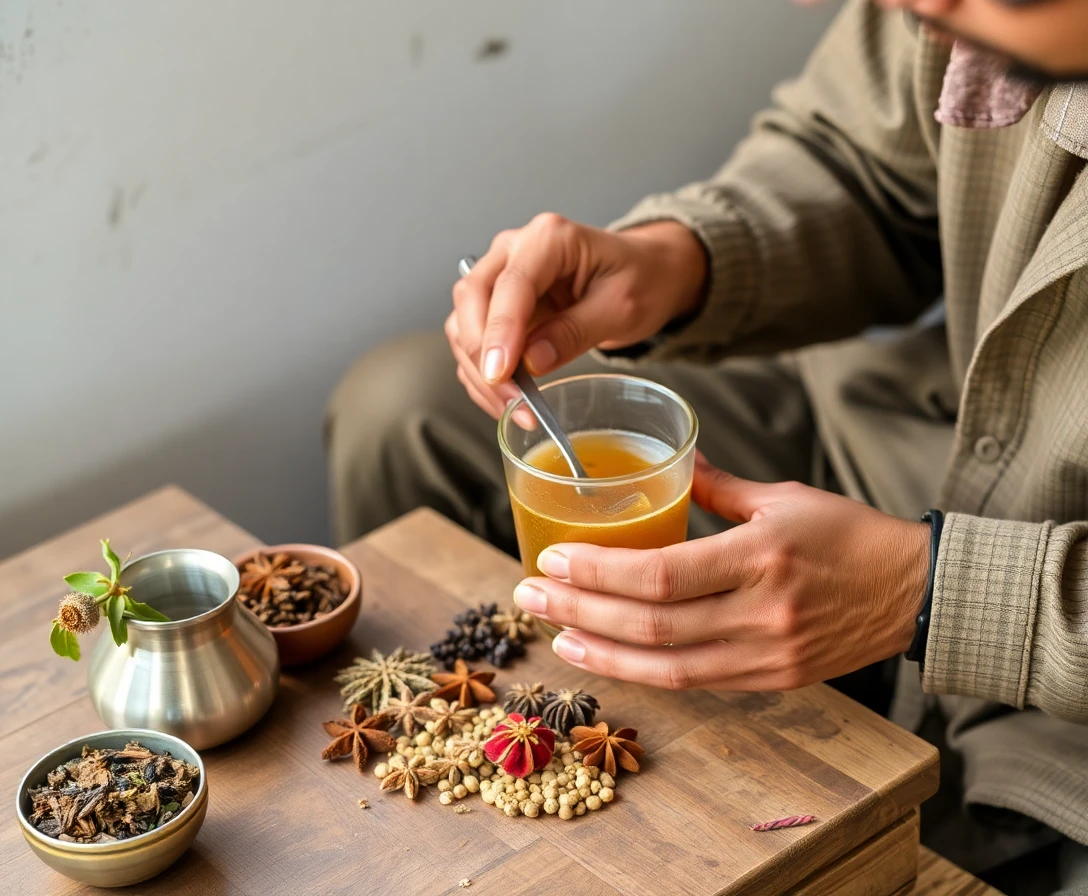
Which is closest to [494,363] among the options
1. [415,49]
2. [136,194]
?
[136,194]

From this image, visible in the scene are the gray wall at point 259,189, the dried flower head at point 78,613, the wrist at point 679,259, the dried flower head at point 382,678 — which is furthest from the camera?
the gray wall at point 259,189

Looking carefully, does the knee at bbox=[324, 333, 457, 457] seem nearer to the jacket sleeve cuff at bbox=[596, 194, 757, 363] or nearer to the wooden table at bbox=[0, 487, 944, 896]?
the jacket sleeve cuff at bbox=[596, 194, 757, 363]

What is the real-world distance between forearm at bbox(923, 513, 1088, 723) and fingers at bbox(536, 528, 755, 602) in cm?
20

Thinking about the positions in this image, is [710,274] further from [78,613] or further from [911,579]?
[78,613]

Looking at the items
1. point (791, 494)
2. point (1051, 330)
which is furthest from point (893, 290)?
point (791, 494)

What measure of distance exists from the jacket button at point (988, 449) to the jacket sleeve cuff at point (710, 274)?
1.26 ft

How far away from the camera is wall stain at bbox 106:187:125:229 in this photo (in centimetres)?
167

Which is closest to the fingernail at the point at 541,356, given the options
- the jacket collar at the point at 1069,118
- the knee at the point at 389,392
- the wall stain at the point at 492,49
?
the knee at the point at 389,392

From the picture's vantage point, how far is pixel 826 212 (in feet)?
5.39

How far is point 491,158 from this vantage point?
209 cm

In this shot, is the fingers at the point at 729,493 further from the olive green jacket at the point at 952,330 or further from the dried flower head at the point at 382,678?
the dried flower head at the point at 382,678

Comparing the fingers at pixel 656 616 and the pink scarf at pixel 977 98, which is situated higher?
the pink scarf at pixel 977 98

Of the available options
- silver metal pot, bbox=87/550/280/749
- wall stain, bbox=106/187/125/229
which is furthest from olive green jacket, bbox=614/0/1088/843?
wall stain, bbox=106/187/125/229

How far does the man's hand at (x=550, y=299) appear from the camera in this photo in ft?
4.04
